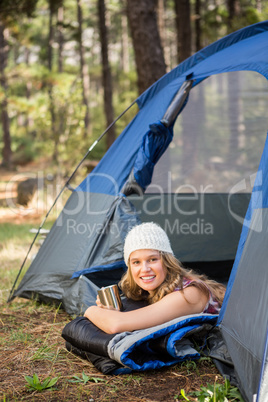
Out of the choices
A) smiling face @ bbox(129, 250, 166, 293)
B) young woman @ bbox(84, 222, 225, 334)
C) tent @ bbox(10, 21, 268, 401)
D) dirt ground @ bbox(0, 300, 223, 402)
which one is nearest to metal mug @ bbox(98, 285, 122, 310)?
young woman @ bbox(84, 222, 225, 334)

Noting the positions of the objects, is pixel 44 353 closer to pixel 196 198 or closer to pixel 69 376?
pixel 69 376

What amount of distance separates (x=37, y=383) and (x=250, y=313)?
107 centimetres

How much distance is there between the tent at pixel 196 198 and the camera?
227cm

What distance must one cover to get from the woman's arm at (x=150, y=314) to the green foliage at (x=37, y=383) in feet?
1.27

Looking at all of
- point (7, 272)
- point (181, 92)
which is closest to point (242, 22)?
point (181, 92)

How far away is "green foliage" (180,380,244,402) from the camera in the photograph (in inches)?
79.5

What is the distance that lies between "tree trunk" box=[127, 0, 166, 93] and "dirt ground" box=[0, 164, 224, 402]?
11.6 feet

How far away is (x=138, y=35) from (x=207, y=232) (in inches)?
104

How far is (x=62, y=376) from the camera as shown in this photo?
7.89ft

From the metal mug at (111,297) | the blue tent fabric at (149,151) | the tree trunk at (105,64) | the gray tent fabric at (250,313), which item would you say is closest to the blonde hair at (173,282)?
the metal mug at (111,297)

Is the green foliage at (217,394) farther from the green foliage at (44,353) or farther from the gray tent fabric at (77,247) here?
the gray tent fabric at (77,247)

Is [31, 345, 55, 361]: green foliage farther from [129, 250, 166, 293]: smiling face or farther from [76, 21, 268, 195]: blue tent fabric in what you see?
[76, 21, 268, 195]: blue tent fabric

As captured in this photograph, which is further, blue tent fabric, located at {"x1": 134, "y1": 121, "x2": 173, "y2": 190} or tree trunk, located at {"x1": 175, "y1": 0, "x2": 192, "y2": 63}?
tree trunk, located at {"x1": 175, "y1": 0, "x2": 192, "y2": 63}

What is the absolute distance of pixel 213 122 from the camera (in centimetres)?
511
